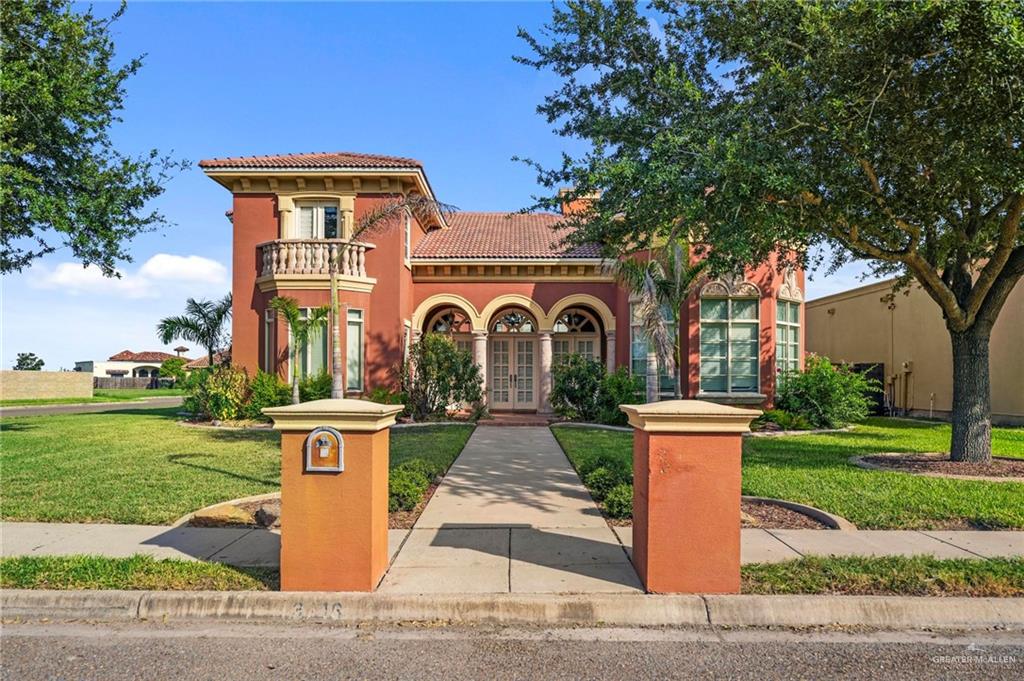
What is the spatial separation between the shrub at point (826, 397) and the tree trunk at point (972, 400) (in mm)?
4922

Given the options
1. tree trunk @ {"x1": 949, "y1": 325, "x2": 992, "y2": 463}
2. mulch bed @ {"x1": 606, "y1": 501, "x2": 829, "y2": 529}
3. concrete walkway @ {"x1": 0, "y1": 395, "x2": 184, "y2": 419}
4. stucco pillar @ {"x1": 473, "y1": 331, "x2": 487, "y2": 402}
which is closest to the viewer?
mulch bed @ {"x1": 606, "y1": 501, "x2": 829, "y2": 529}

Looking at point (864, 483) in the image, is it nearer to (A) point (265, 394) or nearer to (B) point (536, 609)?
(B) point (536, 609)

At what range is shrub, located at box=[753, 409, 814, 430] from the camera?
594 inches

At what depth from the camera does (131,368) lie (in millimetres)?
79562

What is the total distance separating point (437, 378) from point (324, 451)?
11.8 meters

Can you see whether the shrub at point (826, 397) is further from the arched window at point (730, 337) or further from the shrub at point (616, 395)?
the shrub at point (616, 395)

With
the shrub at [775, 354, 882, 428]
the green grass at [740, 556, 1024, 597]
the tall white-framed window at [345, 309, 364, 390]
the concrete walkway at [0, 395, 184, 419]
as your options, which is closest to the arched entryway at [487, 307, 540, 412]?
the tall white-framed window at [345, 309, 364, 390]

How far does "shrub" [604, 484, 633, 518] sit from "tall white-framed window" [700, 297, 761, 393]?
9.52m

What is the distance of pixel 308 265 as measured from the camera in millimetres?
16453

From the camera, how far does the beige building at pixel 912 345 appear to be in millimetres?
16484

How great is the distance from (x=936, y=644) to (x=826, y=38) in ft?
22.2

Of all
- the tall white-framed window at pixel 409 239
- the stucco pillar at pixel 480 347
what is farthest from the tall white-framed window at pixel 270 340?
the stucco pillar at pixel 480 347

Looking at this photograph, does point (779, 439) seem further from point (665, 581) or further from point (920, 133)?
point (665, 581)

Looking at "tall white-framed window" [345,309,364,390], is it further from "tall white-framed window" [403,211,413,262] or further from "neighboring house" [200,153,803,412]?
"tall white-framed window" [403,211,413,262]
